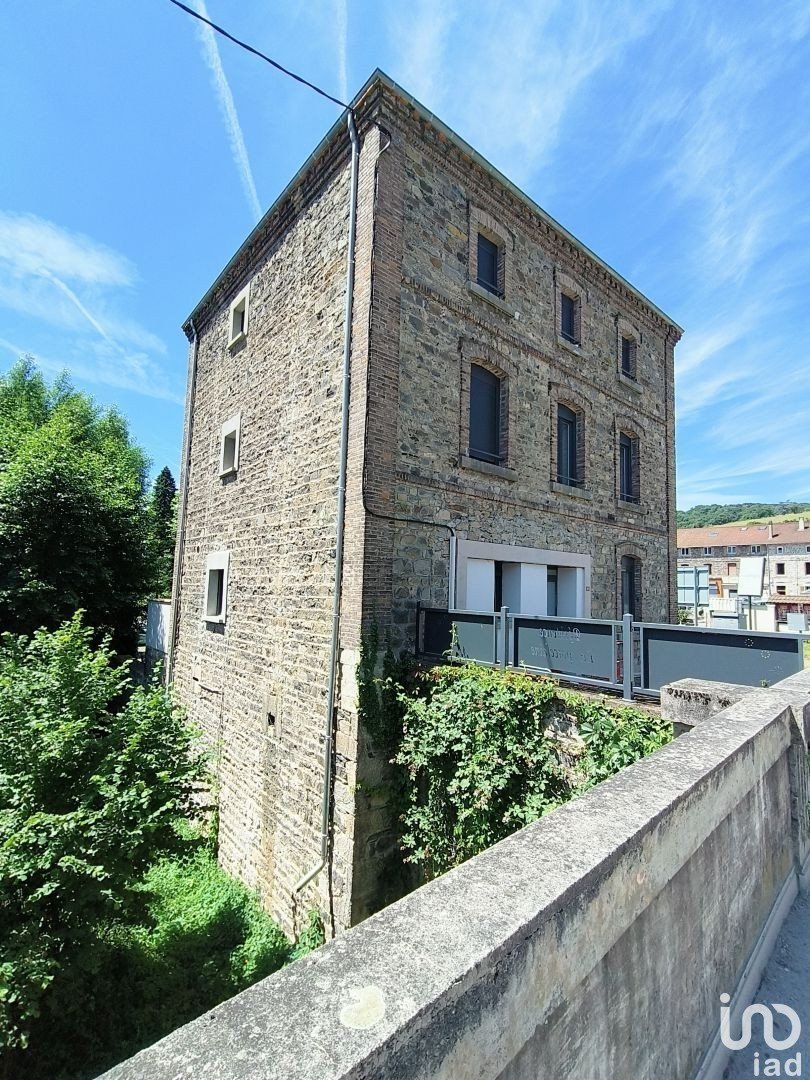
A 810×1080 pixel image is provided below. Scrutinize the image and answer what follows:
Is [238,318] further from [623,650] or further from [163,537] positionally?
[163,537]

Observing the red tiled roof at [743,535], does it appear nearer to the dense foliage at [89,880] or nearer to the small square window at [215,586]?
the small square window at [215,586]

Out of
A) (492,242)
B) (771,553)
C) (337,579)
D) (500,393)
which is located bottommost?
(337,579)

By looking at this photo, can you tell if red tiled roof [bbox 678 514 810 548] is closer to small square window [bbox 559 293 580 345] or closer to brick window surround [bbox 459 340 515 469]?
small square window [bbox 559 293 580 345]

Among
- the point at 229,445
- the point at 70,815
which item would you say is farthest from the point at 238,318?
the point at 70,815

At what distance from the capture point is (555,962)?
1.57 meters

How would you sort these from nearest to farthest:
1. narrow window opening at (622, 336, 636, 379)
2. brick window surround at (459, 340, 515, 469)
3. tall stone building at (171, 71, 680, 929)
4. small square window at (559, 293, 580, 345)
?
tall stone building at (171, 71, 680, 929)
brick window surround at (459, 340, 515, 469)
small square window at (559, 293, 580, 345)
narrow window opening at (622, 336, 636, 379)

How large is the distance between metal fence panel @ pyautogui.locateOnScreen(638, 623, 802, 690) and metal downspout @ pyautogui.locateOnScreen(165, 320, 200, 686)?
11.6m

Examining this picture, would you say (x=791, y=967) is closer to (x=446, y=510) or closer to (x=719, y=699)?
(x=719, y=699)

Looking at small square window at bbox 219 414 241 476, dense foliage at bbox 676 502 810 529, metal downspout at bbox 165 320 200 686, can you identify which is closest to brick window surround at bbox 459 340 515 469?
small square window at bbox 219 414 241 476

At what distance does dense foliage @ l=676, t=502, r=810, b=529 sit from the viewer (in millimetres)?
128375

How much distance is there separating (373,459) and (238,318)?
6.78 meters

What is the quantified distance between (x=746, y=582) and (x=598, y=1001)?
12.9m

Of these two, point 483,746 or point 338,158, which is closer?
point 483,746

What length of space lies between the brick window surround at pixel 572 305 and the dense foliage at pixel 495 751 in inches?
315
